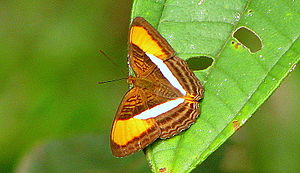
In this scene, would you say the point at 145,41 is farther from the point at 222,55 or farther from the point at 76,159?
the point at 76,159

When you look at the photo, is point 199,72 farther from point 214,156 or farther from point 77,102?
point 77,102

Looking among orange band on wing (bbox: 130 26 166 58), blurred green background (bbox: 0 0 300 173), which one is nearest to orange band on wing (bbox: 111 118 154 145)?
orange band on wing (bbox: 130 26 166 58)

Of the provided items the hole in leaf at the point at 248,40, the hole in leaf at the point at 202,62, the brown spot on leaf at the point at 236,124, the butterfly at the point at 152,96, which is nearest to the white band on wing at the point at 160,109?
the butterfly at the point at 152,96

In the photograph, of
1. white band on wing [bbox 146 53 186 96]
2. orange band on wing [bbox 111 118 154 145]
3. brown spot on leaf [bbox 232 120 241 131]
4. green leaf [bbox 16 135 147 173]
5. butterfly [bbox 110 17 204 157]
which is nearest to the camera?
brown spot on leaf [bbox 232 120 241 131]

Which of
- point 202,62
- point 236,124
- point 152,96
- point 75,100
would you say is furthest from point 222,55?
point 75,100

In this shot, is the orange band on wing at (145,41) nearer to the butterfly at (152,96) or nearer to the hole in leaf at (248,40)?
the butterfly at (152,96)

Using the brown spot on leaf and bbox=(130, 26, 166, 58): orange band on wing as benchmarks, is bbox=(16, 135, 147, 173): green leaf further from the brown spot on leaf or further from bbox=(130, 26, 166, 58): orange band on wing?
the brown spot on leaf
